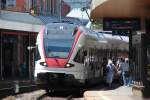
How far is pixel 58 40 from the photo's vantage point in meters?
26.2

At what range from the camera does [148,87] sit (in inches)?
711

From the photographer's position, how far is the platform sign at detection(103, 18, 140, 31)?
25359 millimetres

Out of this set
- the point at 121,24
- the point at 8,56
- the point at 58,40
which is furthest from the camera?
the point at 8,56

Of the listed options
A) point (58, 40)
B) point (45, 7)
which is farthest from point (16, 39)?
point (58, 40)

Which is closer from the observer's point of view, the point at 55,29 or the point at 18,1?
the point at 55,29

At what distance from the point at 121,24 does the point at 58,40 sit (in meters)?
3.24

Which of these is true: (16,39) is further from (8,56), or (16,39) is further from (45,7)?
(45,7)

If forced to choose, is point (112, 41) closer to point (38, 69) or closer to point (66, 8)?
point (38, 69)

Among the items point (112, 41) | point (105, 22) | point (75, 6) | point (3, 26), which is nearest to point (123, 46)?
point (112, 41)

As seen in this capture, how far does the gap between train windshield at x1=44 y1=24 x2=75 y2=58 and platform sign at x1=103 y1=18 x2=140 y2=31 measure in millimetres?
1858

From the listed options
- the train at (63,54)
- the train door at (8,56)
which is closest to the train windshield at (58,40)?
the train at (63,54)

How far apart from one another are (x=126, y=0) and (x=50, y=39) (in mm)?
13458

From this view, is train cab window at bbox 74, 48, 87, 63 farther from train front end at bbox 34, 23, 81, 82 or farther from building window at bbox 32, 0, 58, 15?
building window at bbox 32, 0, 58, 15

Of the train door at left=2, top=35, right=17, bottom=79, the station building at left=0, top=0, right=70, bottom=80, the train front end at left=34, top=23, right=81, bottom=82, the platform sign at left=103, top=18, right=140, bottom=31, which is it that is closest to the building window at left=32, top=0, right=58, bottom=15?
the station building at left=0, top=0, right=70, bottom=80
